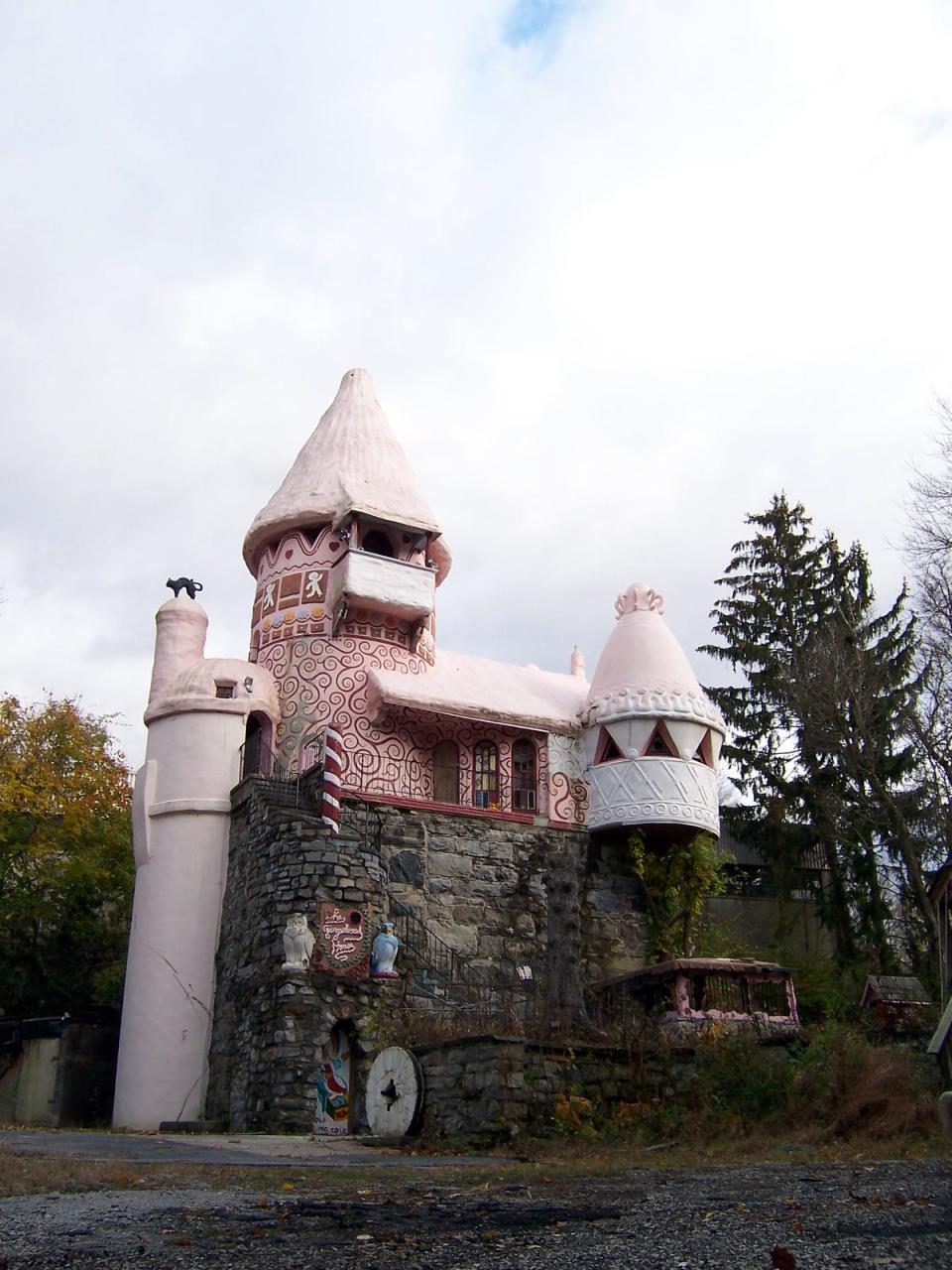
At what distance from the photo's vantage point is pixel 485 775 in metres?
25.3

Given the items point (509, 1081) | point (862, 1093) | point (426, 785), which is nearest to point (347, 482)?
point (426, 785)

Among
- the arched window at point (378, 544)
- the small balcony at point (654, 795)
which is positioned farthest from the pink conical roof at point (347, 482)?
the small balcony at point (654, 795)

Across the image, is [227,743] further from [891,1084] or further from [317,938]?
[891,1084]

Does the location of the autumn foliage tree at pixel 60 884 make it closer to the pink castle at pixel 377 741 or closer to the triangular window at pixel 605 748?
the pink castle at pixel 377 741

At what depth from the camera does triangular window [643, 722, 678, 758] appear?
24875 millimetres

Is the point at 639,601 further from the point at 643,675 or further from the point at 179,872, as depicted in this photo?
the point at 179,872

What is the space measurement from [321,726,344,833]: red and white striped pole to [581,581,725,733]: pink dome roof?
18.6 ft

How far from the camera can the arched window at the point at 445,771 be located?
2477 cm

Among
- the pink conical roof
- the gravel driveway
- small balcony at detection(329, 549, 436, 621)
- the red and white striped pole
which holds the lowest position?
the gravel driveway

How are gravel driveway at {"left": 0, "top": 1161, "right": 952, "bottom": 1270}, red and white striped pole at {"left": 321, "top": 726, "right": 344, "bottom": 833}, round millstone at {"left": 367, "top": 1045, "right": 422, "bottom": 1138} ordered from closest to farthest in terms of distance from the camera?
gravel driveway at {"left": 0, "top": 1161, "right": 952, "bottom": 1270}
round millstone at {"left": 367, "top": 1045, "right": 422, "bottom": 1138}
red and white striped pole at {"left": 321, "top": 726, "right": 344, "bottom": 833}

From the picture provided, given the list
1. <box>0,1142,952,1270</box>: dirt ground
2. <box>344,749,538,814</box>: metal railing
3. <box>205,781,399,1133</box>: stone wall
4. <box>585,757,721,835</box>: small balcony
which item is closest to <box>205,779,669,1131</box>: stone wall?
<box>205,781,399,1133</box>: stone wall

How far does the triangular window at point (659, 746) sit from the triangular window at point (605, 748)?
66 cm

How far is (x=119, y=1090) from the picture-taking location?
22000 mm

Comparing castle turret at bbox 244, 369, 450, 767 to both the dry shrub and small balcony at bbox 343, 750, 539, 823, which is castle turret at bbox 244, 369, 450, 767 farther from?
the dry shrub
